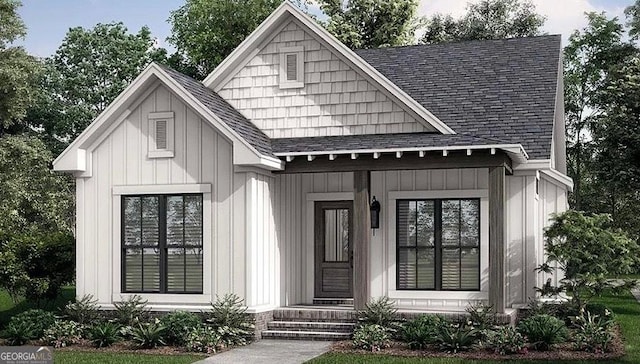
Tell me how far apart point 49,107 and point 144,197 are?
98.0ft

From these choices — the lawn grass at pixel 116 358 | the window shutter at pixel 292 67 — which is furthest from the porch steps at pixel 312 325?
the window shutter at pixel 292 67

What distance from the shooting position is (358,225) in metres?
15.9

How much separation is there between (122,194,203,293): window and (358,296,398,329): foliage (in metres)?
3.25

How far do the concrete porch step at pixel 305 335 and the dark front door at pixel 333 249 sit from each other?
2.28 meters

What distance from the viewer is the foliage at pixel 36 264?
1755cm

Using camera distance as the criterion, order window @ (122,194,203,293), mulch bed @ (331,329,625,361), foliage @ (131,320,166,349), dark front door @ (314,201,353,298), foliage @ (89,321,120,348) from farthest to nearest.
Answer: dark front door @ (314,201,353,298)
window @ (122,194,203,293)
foliage @ (89,321,120,348)
foliage @ (131,320,166,349)
mulch bed @ (331,329,625,361)

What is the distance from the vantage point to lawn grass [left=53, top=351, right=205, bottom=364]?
13445 millimetres

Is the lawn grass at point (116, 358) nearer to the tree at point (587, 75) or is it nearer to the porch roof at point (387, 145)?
the porch roof at point (387, 145)

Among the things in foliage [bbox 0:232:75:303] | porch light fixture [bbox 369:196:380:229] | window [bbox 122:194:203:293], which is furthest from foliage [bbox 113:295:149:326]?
porch light fixture [bbox 369:196:380:229]

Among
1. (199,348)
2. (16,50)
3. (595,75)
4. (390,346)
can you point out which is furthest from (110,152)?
(595,75)

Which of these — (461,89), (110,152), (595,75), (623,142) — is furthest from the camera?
(595,75)

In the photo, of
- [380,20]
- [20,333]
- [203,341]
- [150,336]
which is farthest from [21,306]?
[380,20]

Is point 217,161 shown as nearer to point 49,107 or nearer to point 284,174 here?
point 284,174

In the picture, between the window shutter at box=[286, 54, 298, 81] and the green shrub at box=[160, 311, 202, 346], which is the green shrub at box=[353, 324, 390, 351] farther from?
the window shutter at box=[286, 54, 298, 81]
